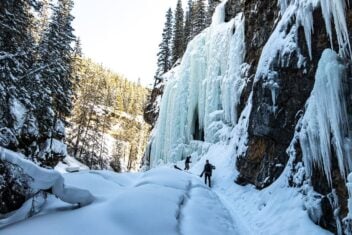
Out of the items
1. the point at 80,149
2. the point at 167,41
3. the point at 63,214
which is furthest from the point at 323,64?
the point at 80,149

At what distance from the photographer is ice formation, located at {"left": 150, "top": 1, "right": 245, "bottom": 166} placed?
69.0 feet

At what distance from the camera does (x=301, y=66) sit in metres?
10.6

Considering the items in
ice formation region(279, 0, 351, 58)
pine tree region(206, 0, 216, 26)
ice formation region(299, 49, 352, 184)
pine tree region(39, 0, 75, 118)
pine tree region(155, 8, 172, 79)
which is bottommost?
ice formation region(299, 49, 352, 184)

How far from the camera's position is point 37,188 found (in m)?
7.48

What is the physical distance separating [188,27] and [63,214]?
3939 centimetres

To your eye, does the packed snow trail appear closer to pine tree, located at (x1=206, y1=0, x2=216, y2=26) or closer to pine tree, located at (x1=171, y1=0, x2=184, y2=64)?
pine tree, located at (x1=171, y1=0, x2=184, y2=64)

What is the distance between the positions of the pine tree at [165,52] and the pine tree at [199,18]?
4.76 metres

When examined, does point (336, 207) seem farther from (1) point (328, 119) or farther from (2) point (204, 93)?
(2) point (204, 93)

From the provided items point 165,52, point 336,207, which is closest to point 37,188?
point 336,207

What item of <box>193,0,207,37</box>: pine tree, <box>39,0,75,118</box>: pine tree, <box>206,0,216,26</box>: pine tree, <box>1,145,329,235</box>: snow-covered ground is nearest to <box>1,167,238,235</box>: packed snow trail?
<box>1,145,329,235</box>: snow-covered ground

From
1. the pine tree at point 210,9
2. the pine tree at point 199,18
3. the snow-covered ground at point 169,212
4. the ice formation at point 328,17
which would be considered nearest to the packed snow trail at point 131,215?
the snow-covered ground at point 169,212

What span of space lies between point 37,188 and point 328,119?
20.2 feet

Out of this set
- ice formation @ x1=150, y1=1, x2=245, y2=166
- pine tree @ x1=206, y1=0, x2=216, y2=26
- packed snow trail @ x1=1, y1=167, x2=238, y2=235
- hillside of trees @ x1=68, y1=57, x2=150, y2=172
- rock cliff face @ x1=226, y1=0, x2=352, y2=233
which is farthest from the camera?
hillside of trees @ x1=68, y1=57, x2=150, y2=172

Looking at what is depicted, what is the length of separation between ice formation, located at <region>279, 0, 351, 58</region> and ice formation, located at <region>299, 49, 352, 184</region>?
383 mm
